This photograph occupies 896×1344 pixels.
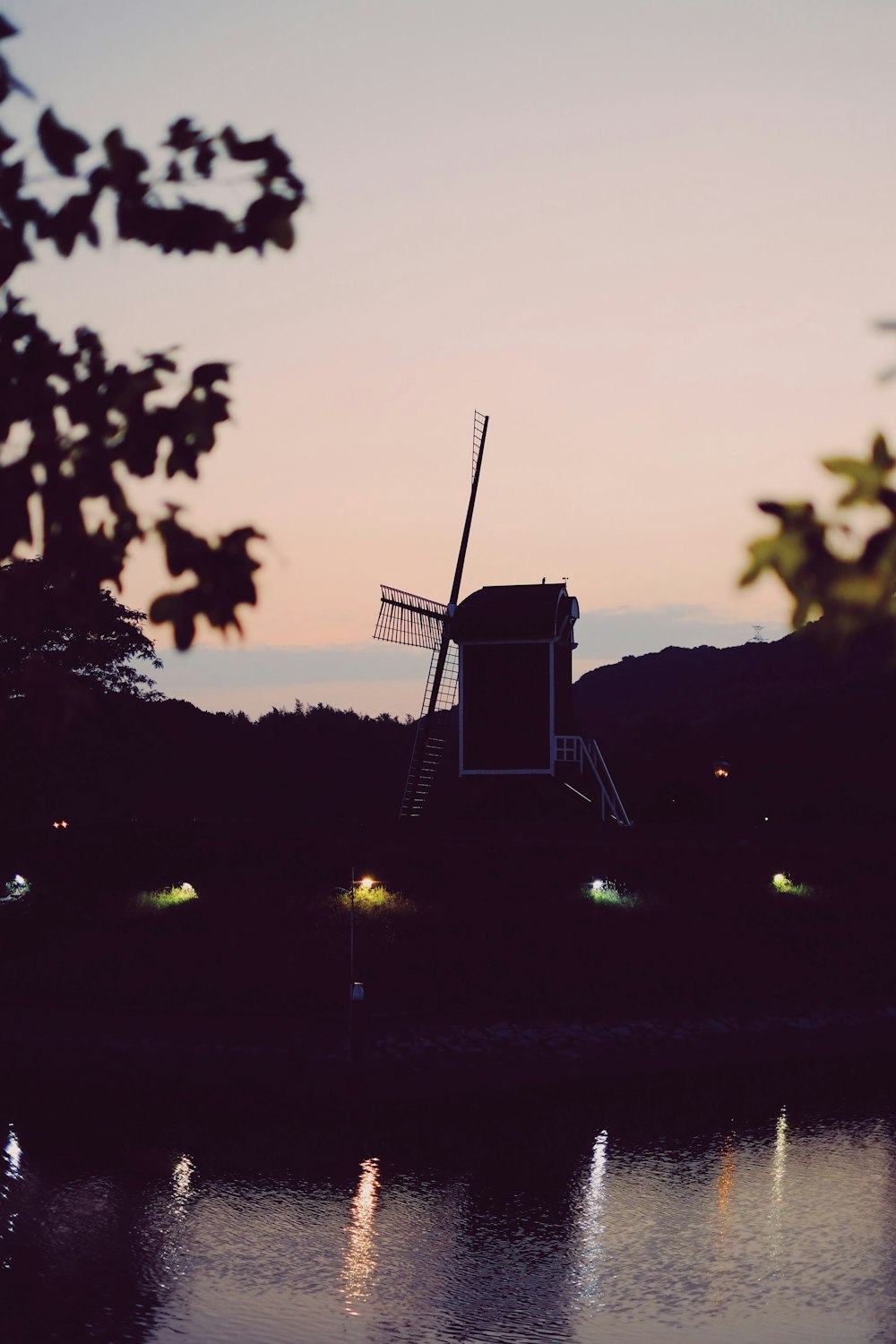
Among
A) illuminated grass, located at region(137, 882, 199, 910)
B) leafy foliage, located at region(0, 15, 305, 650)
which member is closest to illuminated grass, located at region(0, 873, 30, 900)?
illuminated grass, located at region(137, 882, 199, 910)

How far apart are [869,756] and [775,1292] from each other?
288 feet

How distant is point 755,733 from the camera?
405 feet

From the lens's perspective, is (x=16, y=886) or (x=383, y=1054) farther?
(x=16, y=886)

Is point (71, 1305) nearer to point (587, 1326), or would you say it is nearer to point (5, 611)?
point (587, 1326)

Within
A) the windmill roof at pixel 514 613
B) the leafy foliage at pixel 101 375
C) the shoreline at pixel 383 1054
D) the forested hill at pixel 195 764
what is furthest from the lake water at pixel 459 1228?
the windmill roof at pixel 514 613

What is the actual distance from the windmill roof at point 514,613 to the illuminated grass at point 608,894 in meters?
7.82

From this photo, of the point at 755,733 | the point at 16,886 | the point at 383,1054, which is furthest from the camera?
the point at 755,733

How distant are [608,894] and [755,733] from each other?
8626 cm

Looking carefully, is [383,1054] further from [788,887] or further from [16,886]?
[16,886]

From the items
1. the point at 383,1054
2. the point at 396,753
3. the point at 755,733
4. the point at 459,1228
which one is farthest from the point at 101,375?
the point at 755,733

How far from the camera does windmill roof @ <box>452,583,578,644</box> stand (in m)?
44.7

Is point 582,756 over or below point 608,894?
over

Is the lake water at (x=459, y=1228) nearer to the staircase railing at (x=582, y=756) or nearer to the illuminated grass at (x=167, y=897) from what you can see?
the illuminated grass at (x=167, y=897)

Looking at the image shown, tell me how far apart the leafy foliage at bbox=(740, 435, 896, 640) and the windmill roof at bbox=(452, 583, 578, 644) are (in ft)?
129
